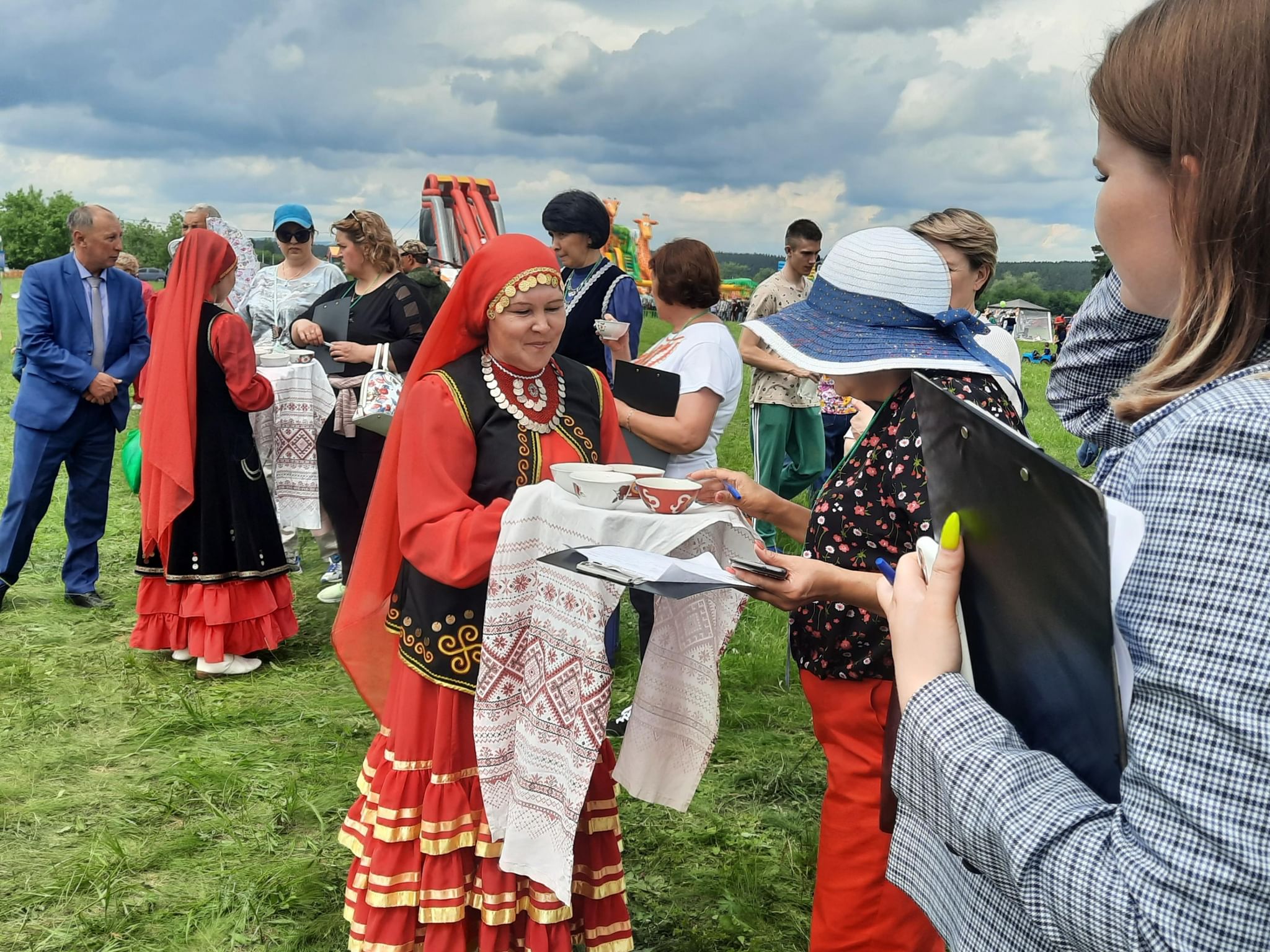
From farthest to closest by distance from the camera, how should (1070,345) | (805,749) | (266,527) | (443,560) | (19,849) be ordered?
(266,527), (805,749), (19,849), (443,560), (1070,345)

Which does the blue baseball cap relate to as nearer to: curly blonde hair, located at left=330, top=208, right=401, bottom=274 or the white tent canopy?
curly blonde hair, located at left=330, top=208, right=401, bottom=274

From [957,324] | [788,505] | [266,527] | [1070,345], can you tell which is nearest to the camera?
[1070,345]

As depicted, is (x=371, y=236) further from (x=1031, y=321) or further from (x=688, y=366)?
(x=1031, y=321)

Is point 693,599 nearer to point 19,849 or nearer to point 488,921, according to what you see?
point 488,921

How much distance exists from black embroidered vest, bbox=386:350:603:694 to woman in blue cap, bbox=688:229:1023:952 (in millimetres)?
703

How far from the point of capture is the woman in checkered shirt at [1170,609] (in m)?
0.76

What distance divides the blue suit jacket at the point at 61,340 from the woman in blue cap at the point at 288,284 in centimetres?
71

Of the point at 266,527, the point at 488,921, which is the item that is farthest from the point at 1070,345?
the point at 266,527

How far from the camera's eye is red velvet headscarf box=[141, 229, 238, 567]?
486 centimetres

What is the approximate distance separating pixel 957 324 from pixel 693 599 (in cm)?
88

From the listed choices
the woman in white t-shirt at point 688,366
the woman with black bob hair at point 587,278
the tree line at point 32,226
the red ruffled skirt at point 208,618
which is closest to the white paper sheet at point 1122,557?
the woman in white t-shirt at point 688,366

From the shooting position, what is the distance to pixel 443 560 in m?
2.38

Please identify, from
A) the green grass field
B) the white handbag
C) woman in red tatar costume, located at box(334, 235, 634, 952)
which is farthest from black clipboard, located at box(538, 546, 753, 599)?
the white handbag

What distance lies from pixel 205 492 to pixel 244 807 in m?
1.92
